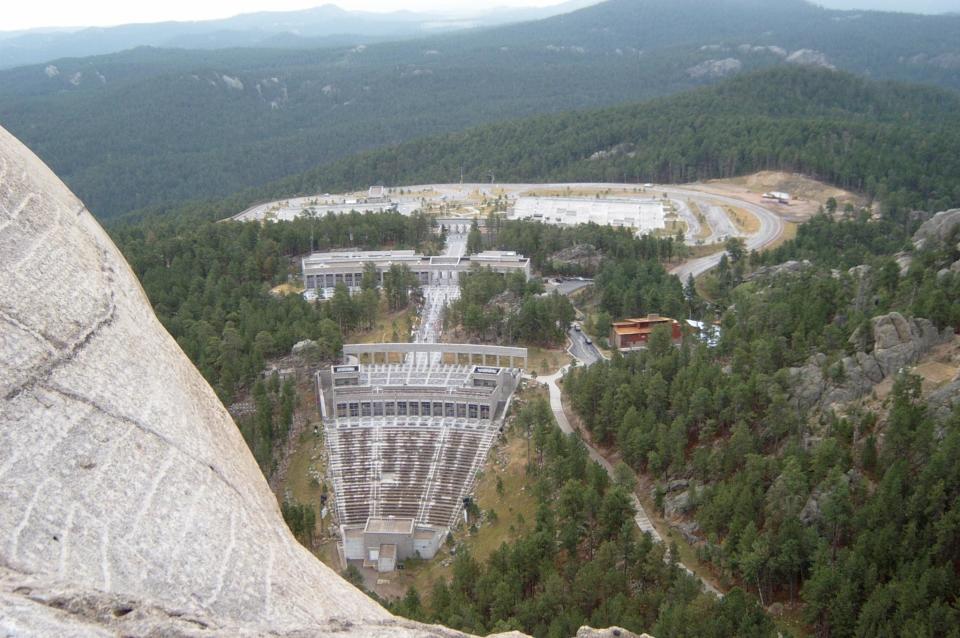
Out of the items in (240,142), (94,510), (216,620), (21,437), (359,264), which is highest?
(21,437)

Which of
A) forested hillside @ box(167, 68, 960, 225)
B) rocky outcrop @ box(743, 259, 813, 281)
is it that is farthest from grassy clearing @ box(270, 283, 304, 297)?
rocky outcrop @ box(743, 259, 813, 281)

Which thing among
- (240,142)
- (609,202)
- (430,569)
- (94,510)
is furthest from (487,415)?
(240,142)

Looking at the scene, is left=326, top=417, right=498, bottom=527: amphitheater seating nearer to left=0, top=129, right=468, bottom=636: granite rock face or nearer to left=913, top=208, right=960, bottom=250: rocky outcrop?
left=913, top=208, right=960, bottom=250: rocky outcrop

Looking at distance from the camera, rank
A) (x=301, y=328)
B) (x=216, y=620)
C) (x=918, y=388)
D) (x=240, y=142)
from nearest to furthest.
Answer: (x=216, y=620) < (x=918, y=388) < (x=301, y=328) < (x=240, y=142)

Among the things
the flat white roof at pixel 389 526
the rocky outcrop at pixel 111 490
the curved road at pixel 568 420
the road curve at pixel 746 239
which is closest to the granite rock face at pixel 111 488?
the rocky outcrop at pixel 111 490

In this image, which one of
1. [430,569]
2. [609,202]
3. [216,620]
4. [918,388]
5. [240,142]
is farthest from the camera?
[240,142]

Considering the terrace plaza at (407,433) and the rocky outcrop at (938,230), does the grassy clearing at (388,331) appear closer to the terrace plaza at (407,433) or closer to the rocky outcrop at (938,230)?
the terrace plaza at (407,433)

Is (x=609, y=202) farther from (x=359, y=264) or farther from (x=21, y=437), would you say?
(x=21, y=437)
